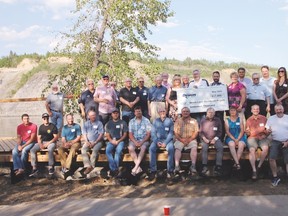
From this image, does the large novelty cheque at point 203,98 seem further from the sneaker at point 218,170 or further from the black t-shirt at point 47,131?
the black t-shirt at point 47,131

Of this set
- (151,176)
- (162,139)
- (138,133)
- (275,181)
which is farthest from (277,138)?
(138,133)

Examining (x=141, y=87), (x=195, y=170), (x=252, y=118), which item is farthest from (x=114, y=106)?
(x=252, y=118)

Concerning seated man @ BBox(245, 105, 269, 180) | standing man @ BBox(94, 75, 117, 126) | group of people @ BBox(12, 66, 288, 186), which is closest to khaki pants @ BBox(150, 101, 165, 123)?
group of people @ BBox(12, 66, 288, 186)

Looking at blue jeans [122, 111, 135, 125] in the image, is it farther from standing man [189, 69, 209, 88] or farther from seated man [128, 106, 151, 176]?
standing man [189, 69, 209, 88]

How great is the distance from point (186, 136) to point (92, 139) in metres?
1.97

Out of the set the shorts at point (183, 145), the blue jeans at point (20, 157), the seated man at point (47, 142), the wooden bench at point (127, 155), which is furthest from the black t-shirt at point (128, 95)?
the blue jeans at point (20, 157)

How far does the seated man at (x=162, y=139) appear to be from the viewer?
8234mm

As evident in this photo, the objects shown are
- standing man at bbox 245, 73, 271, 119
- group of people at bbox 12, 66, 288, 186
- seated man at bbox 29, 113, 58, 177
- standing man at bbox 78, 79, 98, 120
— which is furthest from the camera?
standing man at bbox 78, 79, 98, 120

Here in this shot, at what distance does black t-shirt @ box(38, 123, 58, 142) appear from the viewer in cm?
902

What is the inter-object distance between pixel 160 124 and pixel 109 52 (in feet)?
19.0

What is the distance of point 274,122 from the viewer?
8.16 metres

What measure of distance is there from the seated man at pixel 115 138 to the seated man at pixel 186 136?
43.4 inches

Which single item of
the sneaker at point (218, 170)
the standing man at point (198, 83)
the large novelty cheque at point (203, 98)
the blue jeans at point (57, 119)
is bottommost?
the sneaker at point (218, 170)

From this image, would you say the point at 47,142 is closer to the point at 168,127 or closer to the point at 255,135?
the point at 168,127
